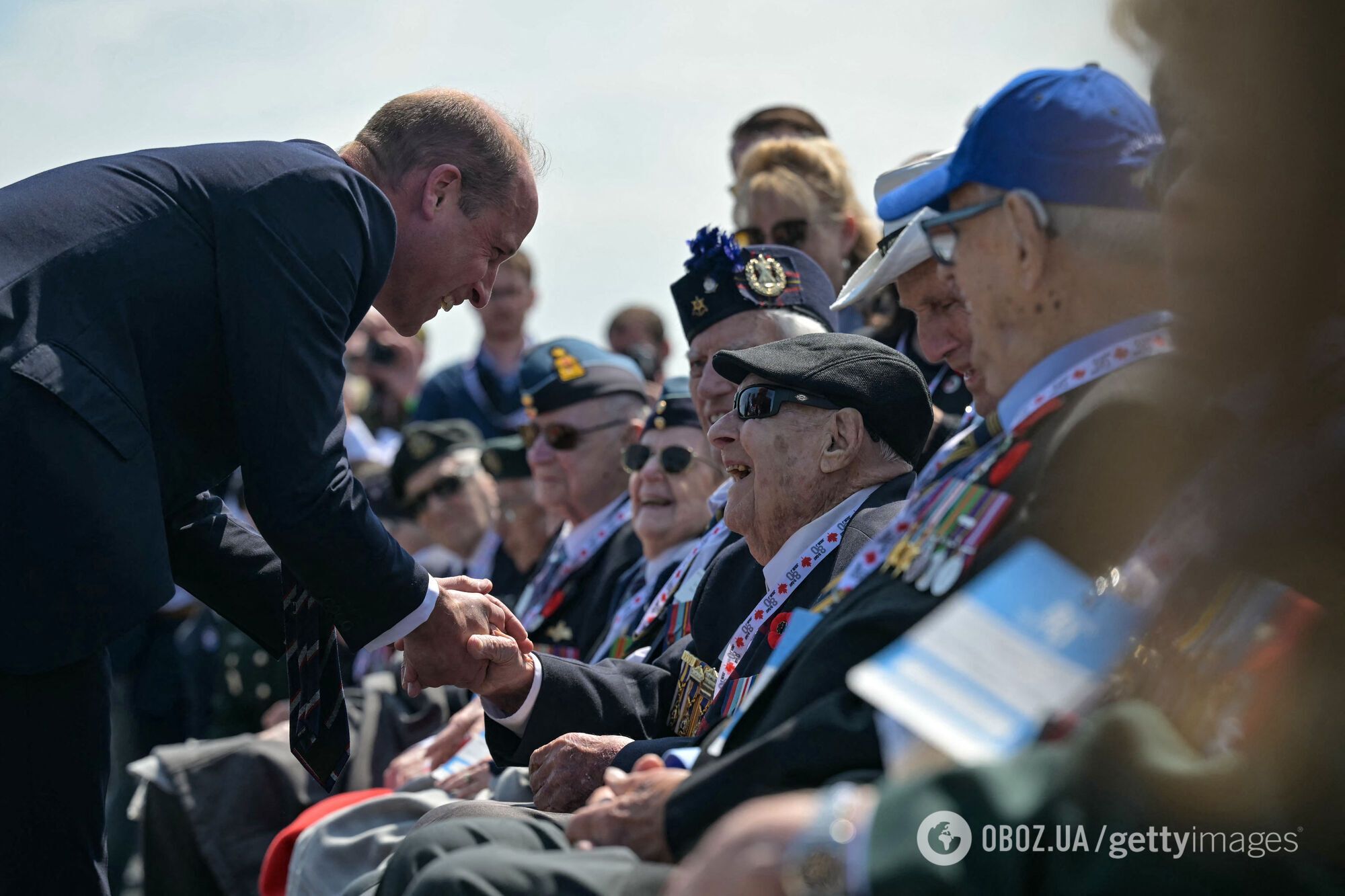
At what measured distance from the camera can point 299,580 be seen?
3.45 m

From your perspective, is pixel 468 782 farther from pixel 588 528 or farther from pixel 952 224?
pixel 952 224

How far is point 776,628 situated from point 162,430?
148 cm

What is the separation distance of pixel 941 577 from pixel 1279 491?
0.54 metres

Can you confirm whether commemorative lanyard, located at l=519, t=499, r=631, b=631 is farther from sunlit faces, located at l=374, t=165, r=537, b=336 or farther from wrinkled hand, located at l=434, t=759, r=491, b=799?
sunlit faces, located at l=374, t=165, r=537, b=336

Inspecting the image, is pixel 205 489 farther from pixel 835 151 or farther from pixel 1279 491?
pixel 835 151

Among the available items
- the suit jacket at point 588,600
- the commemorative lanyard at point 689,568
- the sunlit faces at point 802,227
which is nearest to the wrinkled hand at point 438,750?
the suit jacket at point 588,600

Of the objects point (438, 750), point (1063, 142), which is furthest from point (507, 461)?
point (1063, 142)

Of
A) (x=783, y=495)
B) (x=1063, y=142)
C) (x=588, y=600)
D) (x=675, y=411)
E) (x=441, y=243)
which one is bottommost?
(x=588, y=600)

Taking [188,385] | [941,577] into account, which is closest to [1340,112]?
[941,577]

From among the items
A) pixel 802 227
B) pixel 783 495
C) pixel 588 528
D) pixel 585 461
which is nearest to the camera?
pixel 783 495

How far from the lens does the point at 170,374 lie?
10.4ft

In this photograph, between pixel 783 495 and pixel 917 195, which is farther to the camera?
pixel 783 495

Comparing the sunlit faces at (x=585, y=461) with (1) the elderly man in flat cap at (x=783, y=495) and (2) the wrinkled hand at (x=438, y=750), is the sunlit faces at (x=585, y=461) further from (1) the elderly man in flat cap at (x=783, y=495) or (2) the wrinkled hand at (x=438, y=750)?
(1) the elderly man in flat cap at (x=783, y=495)

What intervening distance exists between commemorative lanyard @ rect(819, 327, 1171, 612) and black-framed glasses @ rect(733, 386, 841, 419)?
3.11 feet
